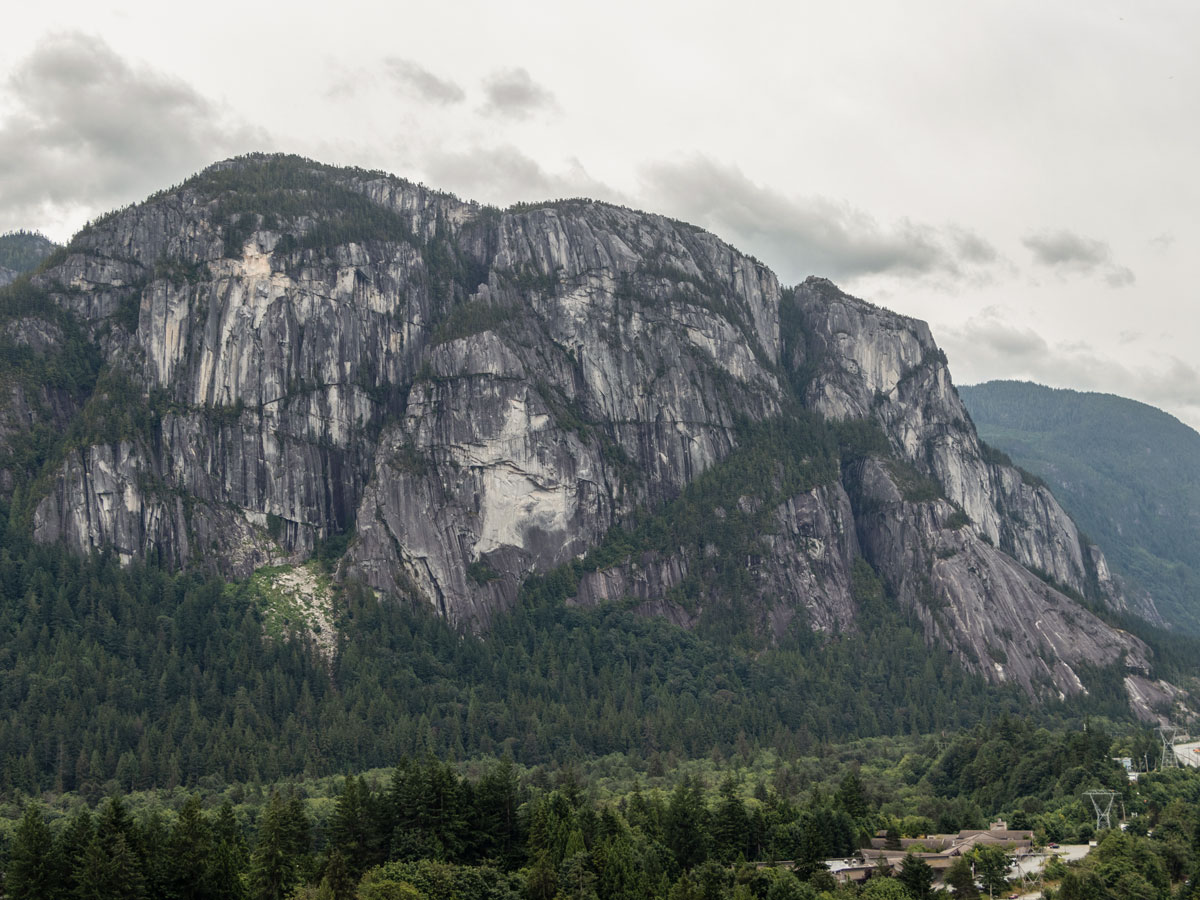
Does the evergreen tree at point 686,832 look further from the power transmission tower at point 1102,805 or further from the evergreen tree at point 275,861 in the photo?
the power transmission tower at point 1102,805

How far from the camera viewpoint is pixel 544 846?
4481 inches

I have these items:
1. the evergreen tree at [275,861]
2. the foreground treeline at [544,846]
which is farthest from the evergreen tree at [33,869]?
the evergreen tree at [275,861]

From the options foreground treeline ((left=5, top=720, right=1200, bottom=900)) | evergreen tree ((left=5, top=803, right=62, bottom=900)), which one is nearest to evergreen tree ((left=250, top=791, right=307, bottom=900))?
foreground treeline ((left=5, top=720, right=1200, bottom=900))

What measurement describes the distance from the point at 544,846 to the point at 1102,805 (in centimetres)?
6718

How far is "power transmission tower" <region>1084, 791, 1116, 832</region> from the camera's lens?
13825cm

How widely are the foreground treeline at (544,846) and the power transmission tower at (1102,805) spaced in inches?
67.9

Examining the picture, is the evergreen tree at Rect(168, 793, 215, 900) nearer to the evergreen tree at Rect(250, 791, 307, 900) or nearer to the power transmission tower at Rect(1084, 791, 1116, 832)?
the evergreen tree at Rect(250, 791, 307, 900)

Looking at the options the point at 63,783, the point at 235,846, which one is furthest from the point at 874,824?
the point at 63,783

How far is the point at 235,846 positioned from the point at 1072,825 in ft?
273

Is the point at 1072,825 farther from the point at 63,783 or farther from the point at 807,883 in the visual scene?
the point at 63,783

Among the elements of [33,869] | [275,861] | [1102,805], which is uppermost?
[33,869]

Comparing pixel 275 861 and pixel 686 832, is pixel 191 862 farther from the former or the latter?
pixel 686 832

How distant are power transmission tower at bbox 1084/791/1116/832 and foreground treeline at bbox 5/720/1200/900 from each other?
1726 millimetres

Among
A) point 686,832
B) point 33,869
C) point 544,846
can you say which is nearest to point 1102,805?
point 686,832
